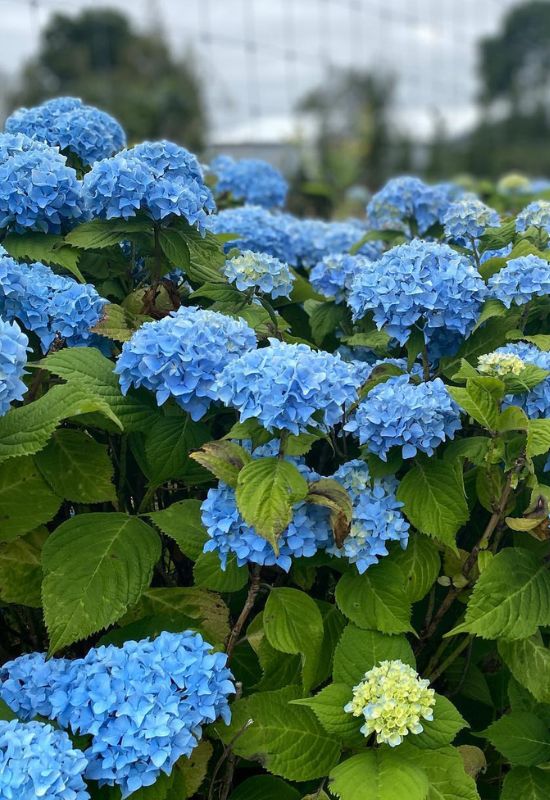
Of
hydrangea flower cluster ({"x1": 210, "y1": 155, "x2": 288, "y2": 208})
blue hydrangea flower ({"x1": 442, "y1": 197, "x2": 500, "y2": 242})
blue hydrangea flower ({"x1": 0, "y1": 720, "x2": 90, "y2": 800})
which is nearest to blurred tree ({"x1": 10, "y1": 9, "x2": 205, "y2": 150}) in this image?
hydrangea flower cluster ({"x1": 210, "y1": 155, "x2": 288, "y2": 208})

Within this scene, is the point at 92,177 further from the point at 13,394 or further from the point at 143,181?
the point at 13,394

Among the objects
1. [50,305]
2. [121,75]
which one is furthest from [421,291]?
[121,75]

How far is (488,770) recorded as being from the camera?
1734mm

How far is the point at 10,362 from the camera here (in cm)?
127

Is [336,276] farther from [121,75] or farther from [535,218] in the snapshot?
[121,75]

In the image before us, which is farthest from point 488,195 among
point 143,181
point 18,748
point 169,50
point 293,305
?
point 169,50

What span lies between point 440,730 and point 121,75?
16430 mm

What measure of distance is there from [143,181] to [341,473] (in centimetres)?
64

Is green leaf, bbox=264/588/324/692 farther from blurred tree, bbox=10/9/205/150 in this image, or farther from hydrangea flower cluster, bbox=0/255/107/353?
blurred tree, bbox=10/9/205/150

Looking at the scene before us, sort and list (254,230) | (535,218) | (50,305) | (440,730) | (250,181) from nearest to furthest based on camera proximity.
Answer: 1. (440,730)
2. (50,305)
3. (535,218)
4. (254,230)
5. (250,181)

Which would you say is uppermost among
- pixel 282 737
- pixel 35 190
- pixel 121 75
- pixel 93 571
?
pixel 35 190

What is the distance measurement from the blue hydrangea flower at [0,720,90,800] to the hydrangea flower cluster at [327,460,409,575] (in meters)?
0.50

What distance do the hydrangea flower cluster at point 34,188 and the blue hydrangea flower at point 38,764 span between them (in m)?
0.93

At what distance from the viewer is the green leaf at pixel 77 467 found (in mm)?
1526
